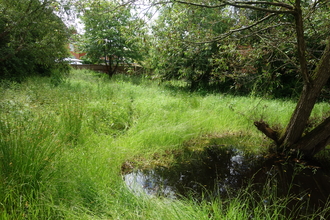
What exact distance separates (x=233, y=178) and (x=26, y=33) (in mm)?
7939

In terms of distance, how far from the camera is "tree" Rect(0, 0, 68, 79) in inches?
256

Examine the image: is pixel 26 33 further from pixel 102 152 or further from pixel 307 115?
pixel 307 115

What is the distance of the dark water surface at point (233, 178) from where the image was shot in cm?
281

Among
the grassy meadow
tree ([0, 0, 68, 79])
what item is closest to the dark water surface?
the grassy meadow

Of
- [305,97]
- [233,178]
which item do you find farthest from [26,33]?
[305,97]

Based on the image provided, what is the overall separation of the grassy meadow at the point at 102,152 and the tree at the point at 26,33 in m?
2.37

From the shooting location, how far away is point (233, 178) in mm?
3236

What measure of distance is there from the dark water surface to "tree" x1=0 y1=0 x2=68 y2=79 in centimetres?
612

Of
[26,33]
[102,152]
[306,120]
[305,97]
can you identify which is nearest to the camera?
[102,152]

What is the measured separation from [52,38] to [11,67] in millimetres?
2884

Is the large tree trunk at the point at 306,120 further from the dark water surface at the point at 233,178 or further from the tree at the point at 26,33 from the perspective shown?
the tree at the point at 26,33

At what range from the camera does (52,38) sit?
7.44 metres

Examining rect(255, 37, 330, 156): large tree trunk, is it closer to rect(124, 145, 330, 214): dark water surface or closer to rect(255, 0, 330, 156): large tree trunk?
rect(255, 0, 330, 156): large tree trunk

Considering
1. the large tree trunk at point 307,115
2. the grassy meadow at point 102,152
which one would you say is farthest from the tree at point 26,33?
the large tree trunk at point 307,115
